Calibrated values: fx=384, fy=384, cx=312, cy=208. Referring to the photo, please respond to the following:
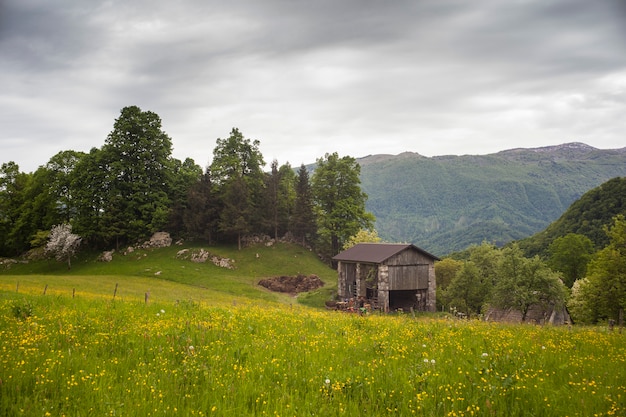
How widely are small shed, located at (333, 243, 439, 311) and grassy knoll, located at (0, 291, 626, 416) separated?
115ft

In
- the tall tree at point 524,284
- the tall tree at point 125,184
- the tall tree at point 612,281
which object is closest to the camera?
the tall tree at point 524,284

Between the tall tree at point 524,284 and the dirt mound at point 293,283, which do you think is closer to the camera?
the tall tree at point 524,284

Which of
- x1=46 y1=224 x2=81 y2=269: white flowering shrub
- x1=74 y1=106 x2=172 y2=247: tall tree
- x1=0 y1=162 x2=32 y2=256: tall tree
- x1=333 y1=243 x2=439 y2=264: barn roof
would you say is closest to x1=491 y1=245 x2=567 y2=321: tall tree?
x1=333 y1=243 x2=439 y2=264: barn roof

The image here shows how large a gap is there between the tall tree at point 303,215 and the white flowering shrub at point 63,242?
38672 millimetres

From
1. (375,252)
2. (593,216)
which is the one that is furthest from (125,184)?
(593,216)

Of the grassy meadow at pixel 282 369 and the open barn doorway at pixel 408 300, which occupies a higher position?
the grassy meadow at pixel 282 369

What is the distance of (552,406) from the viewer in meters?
6.36

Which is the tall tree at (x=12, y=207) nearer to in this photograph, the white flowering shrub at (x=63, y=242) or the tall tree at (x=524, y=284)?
the white flowering shrub at (x=63, y=242)

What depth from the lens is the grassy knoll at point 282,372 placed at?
6117mm

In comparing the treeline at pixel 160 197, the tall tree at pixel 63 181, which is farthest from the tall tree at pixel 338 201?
the tall tree at pixel 63 181

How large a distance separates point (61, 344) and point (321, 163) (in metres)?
74.1

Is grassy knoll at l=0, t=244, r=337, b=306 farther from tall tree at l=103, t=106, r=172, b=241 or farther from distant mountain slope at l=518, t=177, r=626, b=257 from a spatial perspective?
distant mountain slope at l=518, t=177, r=626, b=257

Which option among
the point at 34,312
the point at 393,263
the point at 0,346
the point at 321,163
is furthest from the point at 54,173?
the point at 0,346

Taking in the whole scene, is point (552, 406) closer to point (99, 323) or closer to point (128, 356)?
point (128, 356)
